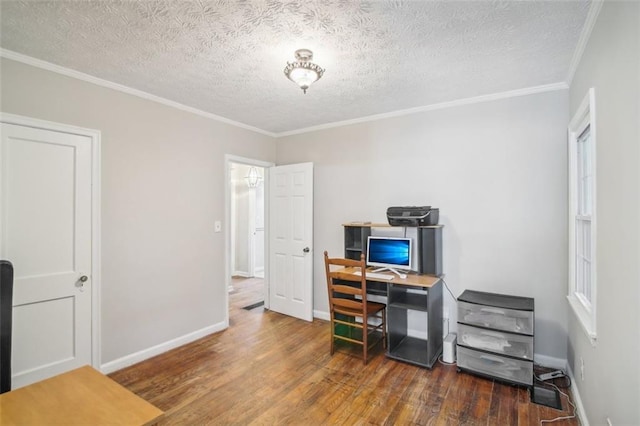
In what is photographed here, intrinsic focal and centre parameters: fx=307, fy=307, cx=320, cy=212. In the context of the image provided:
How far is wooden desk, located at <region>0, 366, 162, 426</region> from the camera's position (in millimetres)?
1144

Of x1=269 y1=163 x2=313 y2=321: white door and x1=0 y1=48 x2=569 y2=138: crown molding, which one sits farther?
x1=269 y1=163 x2=313 y2=321: white door

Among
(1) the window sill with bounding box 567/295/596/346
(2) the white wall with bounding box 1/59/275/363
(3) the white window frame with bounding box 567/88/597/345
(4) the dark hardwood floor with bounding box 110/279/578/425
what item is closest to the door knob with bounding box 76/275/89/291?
(2) the white wall with bounding box 1/59/275/363

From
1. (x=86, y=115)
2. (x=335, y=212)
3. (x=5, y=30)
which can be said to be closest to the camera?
(x=5, y=30)

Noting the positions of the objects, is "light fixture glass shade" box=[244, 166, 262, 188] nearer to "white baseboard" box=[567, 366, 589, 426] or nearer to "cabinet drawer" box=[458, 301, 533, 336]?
"cabinet drawer" box=[458, 301, 533, 336]

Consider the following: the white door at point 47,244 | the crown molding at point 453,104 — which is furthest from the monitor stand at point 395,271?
the white door at point 47,244

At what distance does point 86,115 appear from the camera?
266 cm

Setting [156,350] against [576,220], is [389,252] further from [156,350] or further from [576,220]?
[156,350]

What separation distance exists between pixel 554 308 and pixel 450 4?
8.97 ft

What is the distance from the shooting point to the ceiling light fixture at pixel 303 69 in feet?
7.15

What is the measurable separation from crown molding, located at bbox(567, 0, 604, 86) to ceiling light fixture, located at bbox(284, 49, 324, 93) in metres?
1.62

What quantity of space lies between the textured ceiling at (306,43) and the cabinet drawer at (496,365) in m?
2.42

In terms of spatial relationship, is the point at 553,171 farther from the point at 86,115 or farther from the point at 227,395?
the point at 86,115

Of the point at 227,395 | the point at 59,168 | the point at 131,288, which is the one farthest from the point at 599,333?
the point at 59,168

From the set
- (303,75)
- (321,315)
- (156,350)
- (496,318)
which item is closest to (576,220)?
(496,318)
